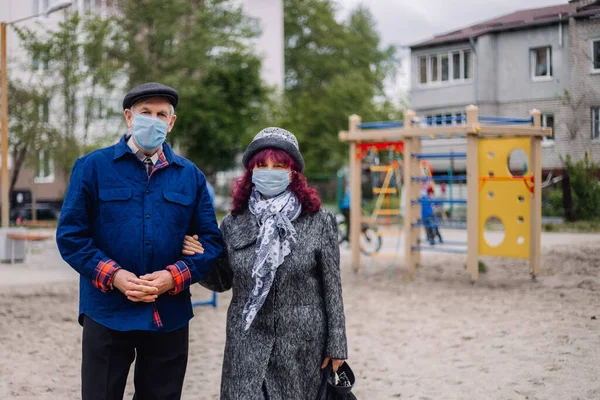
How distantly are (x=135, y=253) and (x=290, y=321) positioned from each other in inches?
29.2

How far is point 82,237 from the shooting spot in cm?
318

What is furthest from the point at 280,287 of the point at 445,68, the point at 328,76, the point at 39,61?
the point at 328,76

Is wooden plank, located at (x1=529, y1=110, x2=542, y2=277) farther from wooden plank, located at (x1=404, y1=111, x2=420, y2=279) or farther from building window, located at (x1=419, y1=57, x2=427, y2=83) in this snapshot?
wooden plank, located at (x1=404, y1=111, x2=420, y2=279)

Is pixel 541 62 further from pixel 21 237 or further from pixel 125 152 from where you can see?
pixel 21 237

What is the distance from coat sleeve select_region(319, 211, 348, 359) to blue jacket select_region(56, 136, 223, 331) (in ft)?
1.64

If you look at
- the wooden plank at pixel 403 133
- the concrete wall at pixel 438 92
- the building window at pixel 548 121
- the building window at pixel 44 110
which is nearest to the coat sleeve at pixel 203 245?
the building window at pixel 548 121

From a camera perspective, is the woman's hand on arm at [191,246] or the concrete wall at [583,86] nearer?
the woman's hand on arm at [191,246]

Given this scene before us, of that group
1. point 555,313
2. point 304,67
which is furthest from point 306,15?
point 555,313

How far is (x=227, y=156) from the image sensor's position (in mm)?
32312

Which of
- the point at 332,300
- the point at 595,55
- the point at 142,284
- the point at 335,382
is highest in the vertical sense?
the point at 595,55

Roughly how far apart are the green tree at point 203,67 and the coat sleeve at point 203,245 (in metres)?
25.4

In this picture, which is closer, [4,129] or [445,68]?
[445,68]

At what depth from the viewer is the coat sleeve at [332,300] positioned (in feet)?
11.2

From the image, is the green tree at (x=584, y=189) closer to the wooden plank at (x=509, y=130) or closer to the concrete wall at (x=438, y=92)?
the wooden plank at (x=509, y=130)
